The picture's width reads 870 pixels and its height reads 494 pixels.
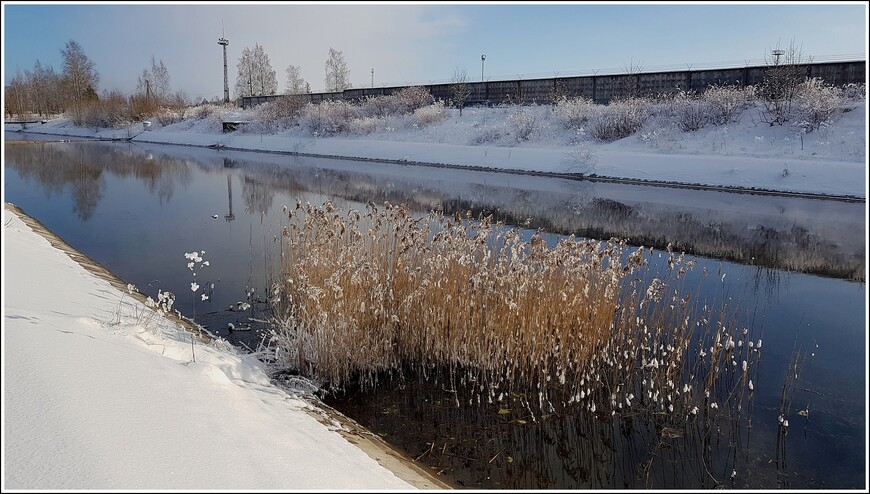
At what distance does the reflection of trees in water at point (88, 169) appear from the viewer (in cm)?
1941

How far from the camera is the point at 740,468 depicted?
4.58 m

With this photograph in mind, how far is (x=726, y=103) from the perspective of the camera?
27.7 meters

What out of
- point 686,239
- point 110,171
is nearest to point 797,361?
point 686,239

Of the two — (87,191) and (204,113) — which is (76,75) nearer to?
(204,113)

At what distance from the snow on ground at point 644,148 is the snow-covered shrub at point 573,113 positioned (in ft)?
1.25

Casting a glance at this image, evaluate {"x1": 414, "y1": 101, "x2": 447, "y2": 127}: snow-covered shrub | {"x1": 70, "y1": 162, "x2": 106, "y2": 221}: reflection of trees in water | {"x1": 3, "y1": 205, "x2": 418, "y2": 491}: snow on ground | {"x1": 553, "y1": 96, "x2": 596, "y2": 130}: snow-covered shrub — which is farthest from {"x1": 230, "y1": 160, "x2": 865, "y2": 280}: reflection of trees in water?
{"x1": 414, "y1": 101, "x2": 447, "y2": 127}: snow-covered shrub

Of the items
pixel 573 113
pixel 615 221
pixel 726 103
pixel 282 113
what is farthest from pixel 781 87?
pixel 282 113

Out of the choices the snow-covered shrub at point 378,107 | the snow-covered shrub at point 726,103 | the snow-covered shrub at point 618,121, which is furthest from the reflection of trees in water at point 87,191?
the snow-covered shrub at point 726,103

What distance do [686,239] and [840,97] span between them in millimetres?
18407

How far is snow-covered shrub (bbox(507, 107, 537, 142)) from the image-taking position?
104ft

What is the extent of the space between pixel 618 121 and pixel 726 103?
186 inches

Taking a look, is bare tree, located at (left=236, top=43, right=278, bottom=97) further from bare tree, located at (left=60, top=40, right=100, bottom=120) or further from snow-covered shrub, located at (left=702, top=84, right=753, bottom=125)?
snow-covered shrub, located at (left=702, top=84, right=753, bottom=125)

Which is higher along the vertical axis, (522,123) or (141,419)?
(522,123)

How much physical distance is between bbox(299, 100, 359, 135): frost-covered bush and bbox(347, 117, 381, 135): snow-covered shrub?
2.98 feet
